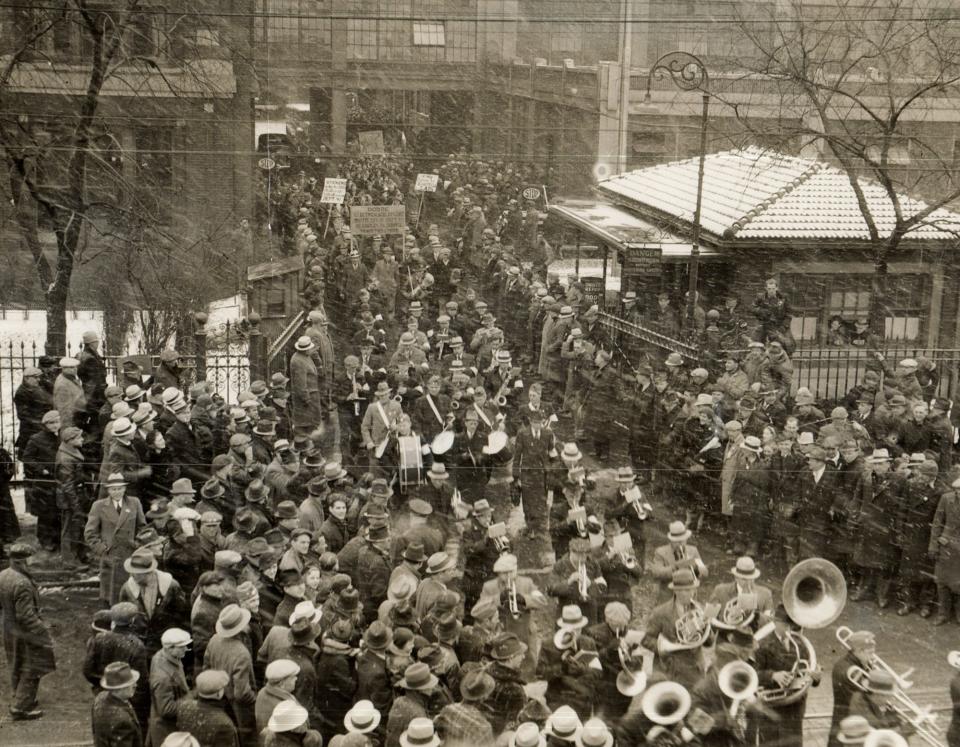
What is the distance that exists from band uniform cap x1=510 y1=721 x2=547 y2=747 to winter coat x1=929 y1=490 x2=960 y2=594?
16.6 ft

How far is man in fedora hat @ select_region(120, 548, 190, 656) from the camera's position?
26.6 feet

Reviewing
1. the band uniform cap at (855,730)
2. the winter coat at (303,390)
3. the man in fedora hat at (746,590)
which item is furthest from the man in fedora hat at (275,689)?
the winter coat at (303,390)

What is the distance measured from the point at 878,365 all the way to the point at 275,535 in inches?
361

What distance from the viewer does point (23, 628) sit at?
8.15 metres

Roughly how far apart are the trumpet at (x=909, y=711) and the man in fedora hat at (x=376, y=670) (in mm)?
3076

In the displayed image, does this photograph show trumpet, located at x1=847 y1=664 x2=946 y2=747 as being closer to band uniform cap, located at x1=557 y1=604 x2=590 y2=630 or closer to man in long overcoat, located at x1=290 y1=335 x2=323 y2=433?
band uniform cap, located at x1=557 y1=604 x2=590 y2=630

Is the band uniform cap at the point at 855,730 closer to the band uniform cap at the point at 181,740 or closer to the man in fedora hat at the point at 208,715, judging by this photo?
the man in fedora hat at the point at 208,715

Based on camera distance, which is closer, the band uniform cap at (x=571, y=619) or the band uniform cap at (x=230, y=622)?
the band uniform cap at (x=230, y=622)

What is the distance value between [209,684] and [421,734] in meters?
1.37

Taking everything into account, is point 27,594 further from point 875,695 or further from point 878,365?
point 878,365

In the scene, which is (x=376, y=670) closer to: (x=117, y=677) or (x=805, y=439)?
(x=117, y=677)

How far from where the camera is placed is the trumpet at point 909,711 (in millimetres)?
7141

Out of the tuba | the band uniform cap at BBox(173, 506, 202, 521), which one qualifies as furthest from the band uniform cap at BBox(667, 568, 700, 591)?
the band uniform cap at BBox(173, 506, 202, 521)

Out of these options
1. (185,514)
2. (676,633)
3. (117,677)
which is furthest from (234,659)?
(676,633)
